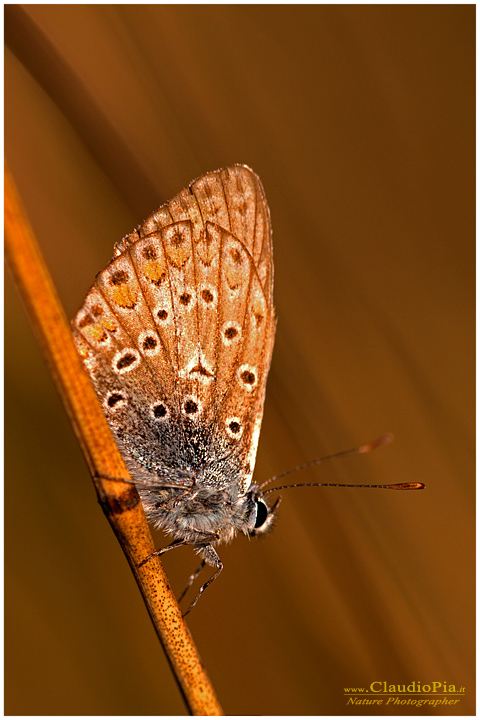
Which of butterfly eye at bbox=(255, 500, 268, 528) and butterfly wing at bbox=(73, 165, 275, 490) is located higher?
butterfly wing at bbox=(73, 165, 275, 490)

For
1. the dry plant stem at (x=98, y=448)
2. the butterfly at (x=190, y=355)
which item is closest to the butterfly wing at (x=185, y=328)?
the butterfly at (x=190, y=355)

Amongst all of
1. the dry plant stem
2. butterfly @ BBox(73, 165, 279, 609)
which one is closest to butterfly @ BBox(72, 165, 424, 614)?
butterfly @ BBox(73, 165, 279, 609)

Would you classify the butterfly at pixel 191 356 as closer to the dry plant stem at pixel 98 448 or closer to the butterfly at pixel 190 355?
the butterfly at pixel 190 355

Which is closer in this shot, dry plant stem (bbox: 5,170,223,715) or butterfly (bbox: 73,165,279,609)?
dry plant stem (bbox: 5,170,223,715)

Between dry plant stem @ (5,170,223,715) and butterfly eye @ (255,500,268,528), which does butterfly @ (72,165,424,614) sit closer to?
butterfly eye @ (255,500,268,528)

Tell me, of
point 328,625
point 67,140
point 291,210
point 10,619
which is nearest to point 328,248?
point 291,210

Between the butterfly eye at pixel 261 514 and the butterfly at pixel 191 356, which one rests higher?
the butterfly at pixel 191 356
